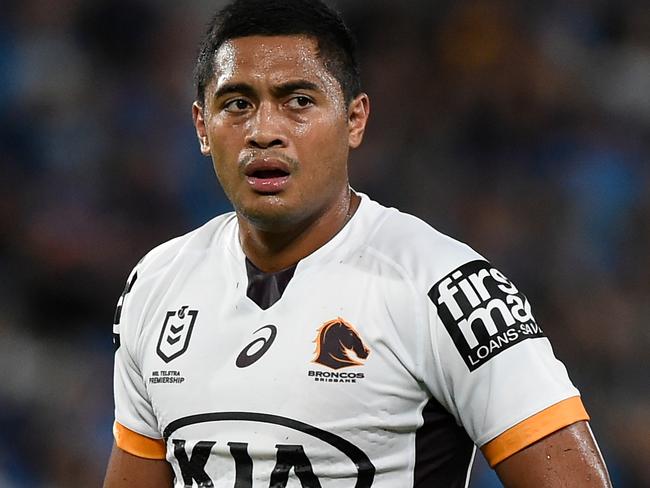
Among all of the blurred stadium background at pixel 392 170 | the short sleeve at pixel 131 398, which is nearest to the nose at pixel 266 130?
the short sleeve at pixel 131 398

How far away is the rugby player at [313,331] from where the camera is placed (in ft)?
8.34

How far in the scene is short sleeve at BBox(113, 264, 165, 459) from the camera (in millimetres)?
3049

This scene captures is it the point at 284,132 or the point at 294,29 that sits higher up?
the point at 294,29

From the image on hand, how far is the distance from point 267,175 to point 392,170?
3578mm

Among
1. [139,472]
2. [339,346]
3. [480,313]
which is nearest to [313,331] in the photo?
[339,346]

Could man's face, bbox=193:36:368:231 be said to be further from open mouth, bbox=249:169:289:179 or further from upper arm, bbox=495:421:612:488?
upper arm, bbox=495:421:612:488

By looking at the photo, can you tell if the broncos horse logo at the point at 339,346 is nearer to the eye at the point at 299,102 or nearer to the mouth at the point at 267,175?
the mouth at the point at 267,175

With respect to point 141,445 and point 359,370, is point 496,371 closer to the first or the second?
point 359,370

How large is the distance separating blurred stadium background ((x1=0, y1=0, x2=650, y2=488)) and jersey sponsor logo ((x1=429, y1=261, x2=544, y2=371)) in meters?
3.03

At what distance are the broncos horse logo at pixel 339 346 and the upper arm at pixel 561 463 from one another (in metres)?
0.40

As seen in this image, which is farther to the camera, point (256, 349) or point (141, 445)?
point (141, 445)

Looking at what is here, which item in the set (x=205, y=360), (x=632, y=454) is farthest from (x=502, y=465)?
(x=632, y=454)

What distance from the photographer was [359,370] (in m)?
2.64

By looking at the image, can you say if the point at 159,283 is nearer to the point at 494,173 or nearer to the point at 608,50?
the point at 494,173
